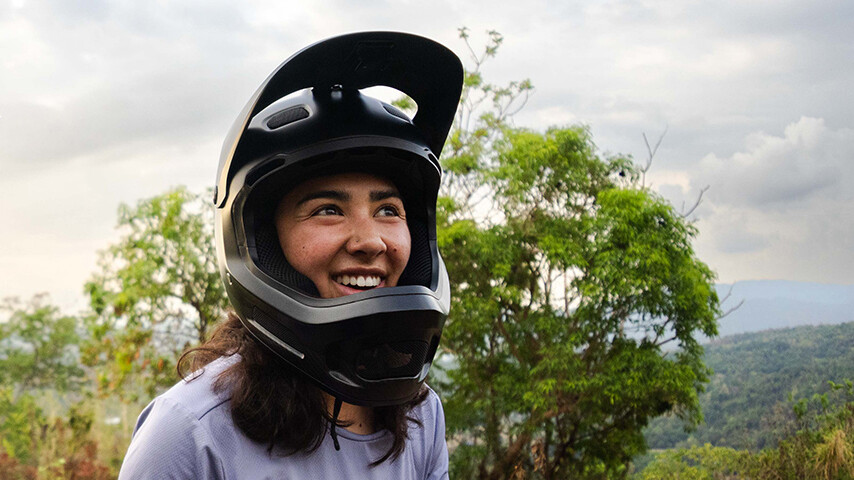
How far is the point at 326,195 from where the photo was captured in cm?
156

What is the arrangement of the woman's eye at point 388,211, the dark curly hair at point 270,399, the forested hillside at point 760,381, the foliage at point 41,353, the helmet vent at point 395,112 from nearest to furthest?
the dark curly hair at point 270,399
the woman's eye at point 388,211
the helmet vent at point 395,112
the forested hillside at point 760,381
the foliage at point 41,353

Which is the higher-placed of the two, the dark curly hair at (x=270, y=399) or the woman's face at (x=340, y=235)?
the woman's face at (x=340, y=235)

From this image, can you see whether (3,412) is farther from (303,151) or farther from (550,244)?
(303,151)

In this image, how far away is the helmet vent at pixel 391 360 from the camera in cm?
153

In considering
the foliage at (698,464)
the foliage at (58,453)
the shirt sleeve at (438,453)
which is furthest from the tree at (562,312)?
the shirt sleeve at (438,453)

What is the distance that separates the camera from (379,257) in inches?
61.7

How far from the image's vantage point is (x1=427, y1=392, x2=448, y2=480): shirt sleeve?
1.76 meters

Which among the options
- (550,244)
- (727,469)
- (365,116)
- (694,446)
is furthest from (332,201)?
(694,446)

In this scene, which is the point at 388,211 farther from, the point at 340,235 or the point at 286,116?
the point at 286,116

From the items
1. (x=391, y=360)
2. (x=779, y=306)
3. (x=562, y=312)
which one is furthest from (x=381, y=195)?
(x=779, y=306)

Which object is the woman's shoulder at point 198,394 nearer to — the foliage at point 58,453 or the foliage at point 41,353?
the foliage at point 58,453

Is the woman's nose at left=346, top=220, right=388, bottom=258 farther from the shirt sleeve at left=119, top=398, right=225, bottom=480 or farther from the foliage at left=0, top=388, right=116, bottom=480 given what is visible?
the foliage at left=0, top=388, right=116, bottom=480

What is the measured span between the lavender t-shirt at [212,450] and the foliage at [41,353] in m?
20.8

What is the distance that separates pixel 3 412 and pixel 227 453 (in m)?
17.6
